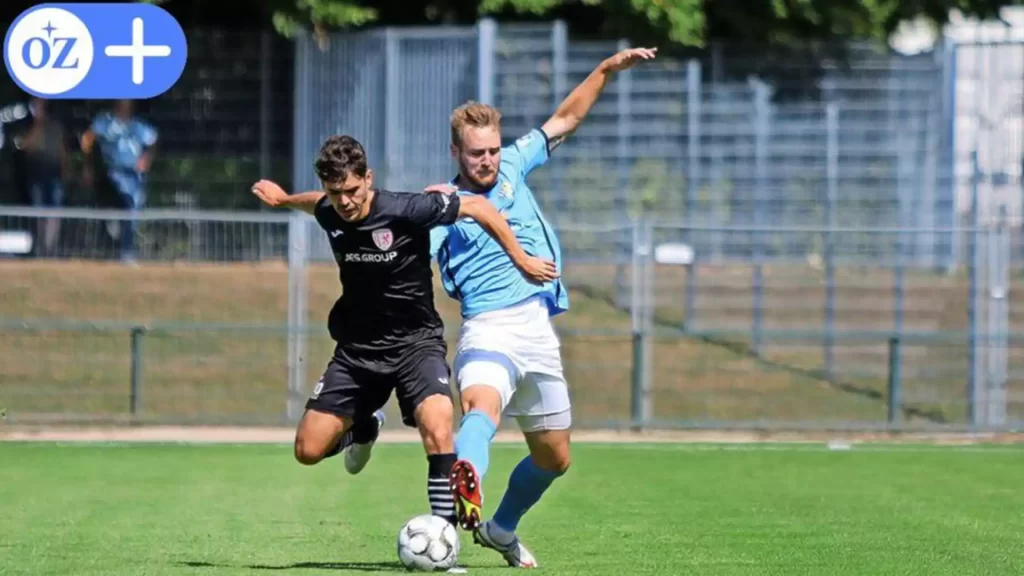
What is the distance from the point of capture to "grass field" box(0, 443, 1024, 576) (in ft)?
29.7

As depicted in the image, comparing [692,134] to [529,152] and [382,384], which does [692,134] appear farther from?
[382,384]

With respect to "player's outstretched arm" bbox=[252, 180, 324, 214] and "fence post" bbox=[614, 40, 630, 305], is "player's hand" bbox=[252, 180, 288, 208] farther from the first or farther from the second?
"fence post" bbox=[614, 40, 630, 305]

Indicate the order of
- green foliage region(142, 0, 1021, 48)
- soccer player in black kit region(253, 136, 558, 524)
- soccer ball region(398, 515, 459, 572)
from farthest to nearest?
green foliage region(142, 0, 1021, 48), soccer player in black kit region(253, 136, 558, 524), soccer ball region(398, 515, 459, 572)

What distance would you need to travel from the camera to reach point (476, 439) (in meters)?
8.55

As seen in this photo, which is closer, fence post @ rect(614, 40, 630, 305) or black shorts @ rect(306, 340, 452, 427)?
black shorts @ rect(306, 340, 452, 427)

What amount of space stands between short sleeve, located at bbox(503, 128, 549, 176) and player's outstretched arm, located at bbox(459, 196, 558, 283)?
2.71 feet

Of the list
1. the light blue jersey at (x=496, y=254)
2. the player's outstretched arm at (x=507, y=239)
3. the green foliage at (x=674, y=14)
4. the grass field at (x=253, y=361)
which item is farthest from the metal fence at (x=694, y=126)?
the player's outstretched arm at (x=507, y=239)

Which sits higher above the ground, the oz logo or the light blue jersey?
the oz logo

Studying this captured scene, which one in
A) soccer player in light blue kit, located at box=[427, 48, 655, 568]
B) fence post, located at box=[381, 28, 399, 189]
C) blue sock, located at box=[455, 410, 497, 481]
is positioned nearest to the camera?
blue sock, located at box=[455, 410, 497, 481]

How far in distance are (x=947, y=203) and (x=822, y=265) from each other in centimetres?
227

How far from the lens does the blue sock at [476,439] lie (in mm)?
8453

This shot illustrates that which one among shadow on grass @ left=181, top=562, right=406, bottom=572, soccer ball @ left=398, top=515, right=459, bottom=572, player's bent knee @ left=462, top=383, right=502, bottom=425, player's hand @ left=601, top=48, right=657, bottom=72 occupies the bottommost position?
shadow on grass @ left=181, top=562, right=406, bottom=572

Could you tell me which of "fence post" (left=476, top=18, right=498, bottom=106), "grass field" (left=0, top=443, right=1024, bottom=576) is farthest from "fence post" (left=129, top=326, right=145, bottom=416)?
"fence post" (left=476, top=18, right=498, bottom=106)

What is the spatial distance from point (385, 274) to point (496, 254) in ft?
1.71
